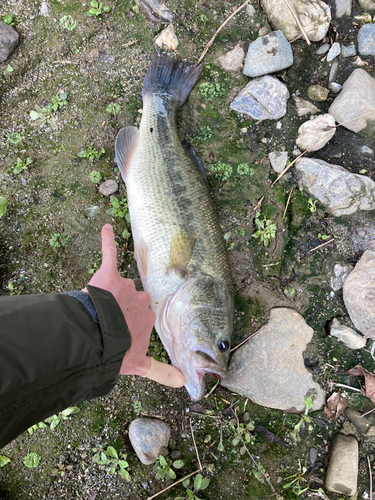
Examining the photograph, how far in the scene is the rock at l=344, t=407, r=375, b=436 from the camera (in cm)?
359

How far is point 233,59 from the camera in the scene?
395 cm

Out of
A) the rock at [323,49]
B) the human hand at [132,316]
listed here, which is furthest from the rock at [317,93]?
the human hand at [132,316]

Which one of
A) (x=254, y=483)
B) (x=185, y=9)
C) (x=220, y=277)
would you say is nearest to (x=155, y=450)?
(x=254, y=483)

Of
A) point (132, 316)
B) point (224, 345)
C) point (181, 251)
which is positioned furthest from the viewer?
point (181, 251)

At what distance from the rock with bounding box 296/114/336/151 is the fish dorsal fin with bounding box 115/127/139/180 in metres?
1.92

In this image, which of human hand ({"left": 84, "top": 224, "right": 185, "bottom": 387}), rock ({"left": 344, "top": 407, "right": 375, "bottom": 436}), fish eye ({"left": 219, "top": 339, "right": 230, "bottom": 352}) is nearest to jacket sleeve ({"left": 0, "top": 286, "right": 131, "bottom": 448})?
human hand ({"left": 84, "top": 224, "right": 185, "bottom": 387})

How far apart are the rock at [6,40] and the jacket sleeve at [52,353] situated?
308 centimetres

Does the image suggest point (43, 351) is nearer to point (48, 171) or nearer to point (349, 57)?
point (48, 171)

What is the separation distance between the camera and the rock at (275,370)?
140 inches

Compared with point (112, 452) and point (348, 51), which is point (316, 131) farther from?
point (112, 452)

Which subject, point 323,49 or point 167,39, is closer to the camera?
point 167,39

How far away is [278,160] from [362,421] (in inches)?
118

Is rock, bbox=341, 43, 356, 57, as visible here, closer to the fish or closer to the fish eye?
the fish

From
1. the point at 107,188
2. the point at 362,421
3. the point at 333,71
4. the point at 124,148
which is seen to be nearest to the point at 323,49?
the point at 333,71
